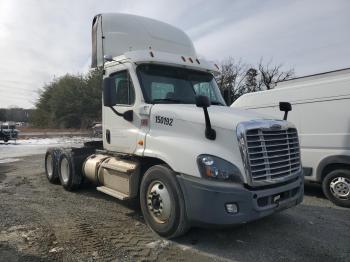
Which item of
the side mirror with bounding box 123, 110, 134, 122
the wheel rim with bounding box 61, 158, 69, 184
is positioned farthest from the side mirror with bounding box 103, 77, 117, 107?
the wheel rim with bounding box 61, 158, 69, 184

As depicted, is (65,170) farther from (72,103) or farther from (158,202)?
(72,103)

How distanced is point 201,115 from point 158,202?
57.3 inches

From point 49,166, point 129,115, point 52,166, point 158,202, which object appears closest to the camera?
point 158,202

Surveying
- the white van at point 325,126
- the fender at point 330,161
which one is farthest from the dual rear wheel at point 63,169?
the fender at point 330,161

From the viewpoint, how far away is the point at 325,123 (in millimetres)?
7980

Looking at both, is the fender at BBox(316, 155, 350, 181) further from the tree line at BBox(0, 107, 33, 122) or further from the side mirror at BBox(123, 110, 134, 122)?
the tree line at BBox(0, 107, 33, 122)

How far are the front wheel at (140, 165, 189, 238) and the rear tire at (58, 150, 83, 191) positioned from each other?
331 cm

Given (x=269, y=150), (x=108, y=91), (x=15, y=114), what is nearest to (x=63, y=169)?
(x=108, y=91)

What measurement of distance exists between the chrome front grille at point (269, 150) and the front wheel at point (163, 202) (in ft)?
3.55

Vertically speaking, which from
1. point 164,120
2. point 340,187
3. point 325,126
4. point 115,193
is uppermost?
point 164,120

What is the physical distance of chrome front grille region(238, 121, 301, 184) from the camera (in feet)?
15.5

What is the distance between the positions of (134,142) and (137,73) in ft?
3.91

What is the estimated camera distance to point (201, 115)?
5.15 meters

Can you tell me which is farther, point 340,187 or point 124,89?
point 340,187
